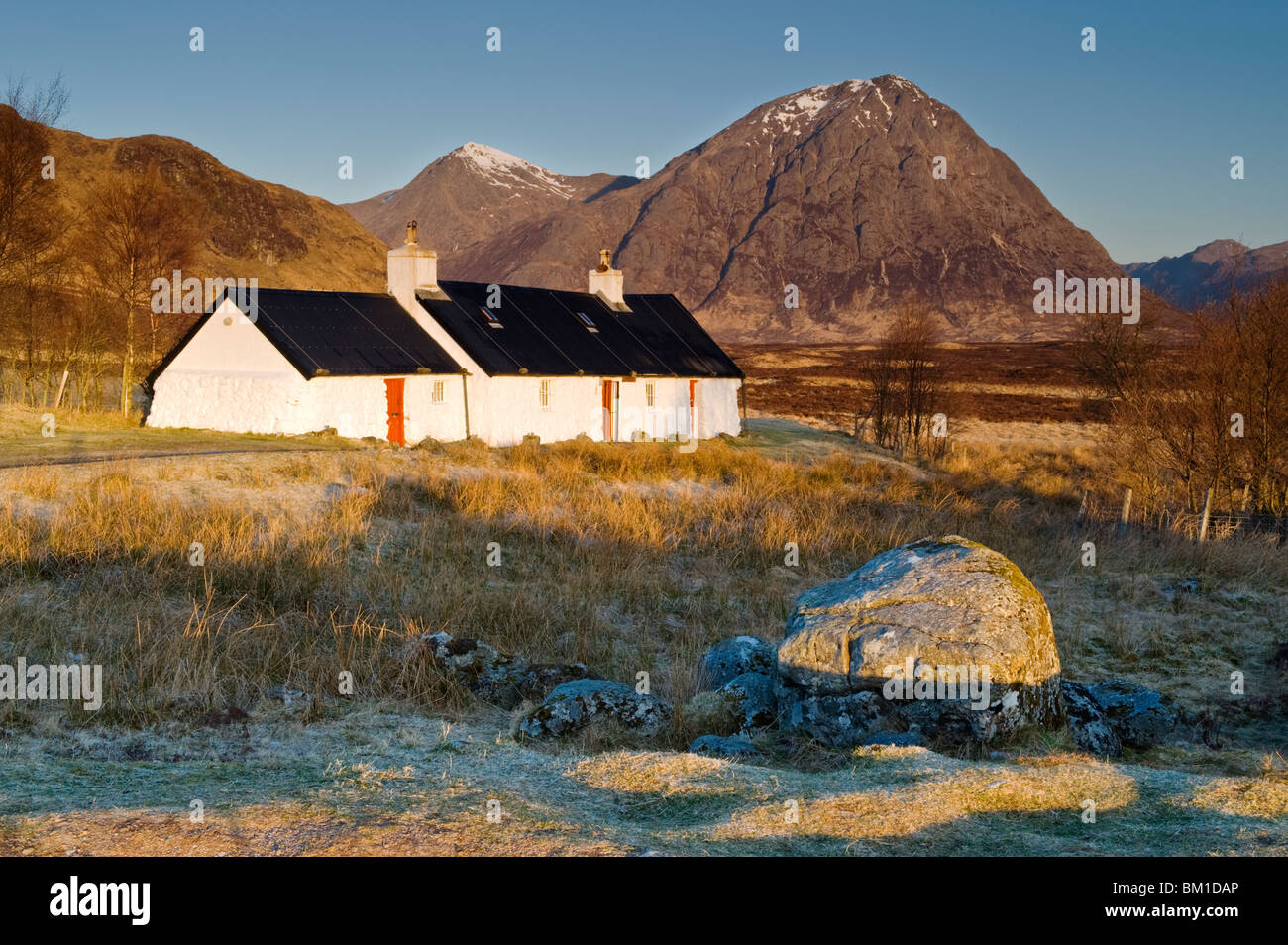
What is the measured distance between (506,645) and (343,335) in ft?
70.8

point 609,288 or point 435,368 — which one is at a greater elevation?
point 609,288

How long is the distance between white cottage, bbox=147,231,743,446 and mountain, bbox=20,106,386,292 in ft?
310

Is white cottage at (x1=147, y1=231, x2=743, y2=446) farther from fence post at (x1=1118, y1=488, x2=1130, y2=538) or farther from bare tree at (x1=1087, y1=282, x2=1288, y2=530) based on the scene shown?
fence post at (x1=1118, y1=488, x2=1130, y2=538)

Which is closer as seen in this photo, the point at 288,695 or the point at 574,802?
the point at 574,802

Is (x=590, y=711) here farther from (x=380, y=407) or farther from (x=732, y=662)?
(x=380, y=407)

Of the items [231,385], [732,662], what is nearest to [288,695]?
[732,662]

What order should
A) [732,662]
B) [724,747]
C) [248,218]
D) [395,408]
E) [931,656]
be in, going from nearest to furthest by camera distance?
[724,747]
[931,656]
[732,662]
[395,408]
[248,218]

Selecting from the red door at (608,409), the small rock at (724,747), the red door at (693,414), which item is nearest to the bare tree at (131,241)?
the red door at (608,409)

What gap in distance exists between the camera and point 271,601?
11.9m

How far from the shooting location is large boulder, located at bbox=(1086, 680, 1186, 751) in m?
9.05

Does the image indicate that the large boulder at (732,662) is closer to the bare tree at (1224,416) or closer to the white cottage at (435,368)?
the bare tree at (1224,416)

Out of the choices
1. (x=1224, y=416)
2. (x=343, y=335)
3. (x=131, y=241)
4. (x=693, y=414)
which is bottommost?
(x=1224, y=416)

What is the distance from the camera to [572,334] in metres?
37.3
